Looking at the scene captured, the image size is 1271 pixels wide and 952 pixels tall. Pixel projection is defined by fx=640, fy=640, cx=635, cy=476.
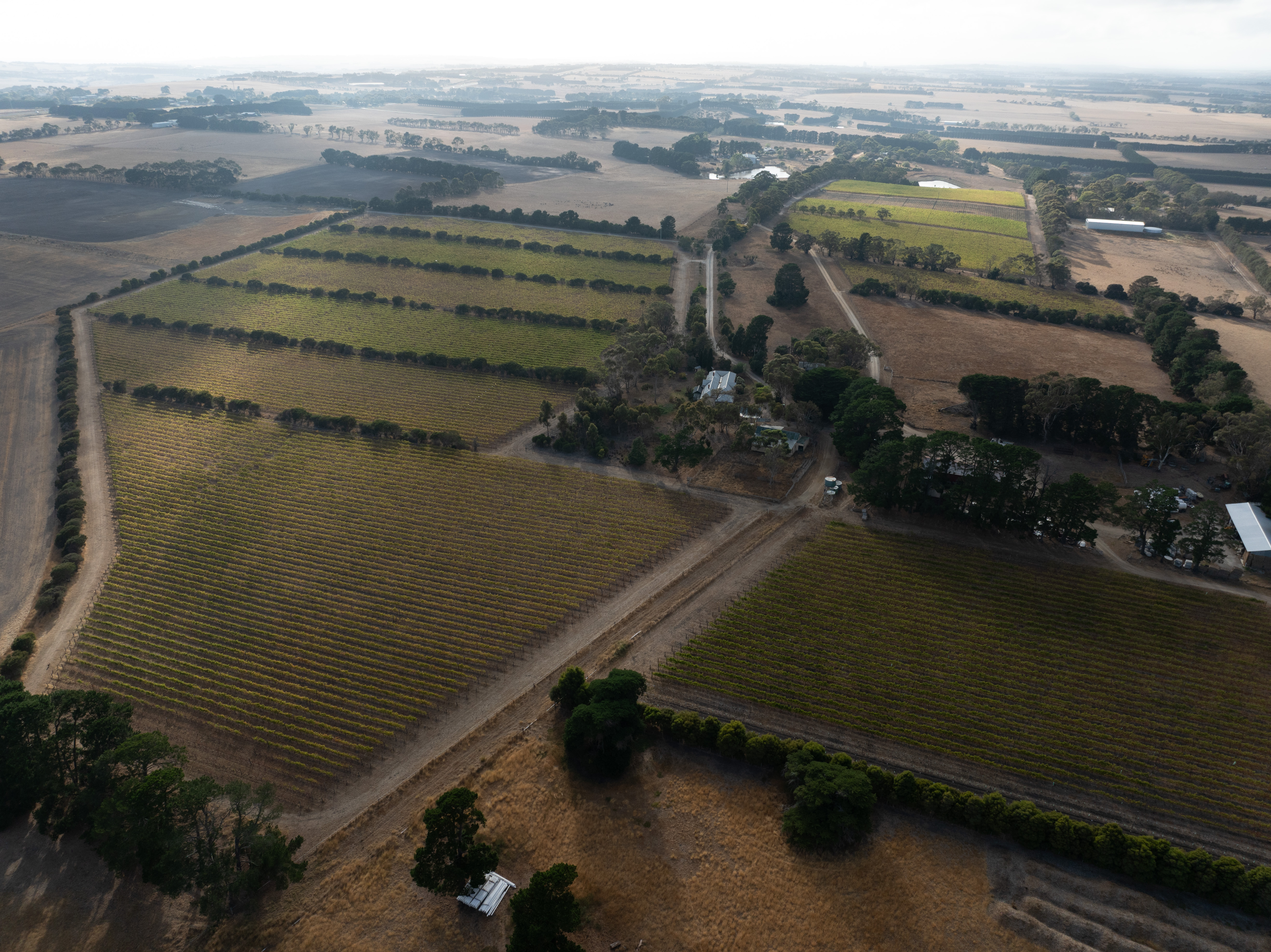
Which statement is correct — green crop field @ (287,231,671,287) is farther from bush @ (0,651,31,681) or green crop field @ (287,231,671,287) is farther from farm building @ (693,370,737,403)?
bush @ (0,651,31,681)

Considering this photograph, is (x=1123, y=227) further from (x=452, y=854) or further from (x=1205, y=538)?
(x=452, y=854)

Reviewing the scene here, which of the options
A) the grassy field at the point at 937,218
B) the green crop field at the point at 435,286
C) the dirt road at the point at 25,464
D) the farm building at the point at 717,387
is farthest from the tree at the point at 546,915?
the grassy field at the point at 937,218

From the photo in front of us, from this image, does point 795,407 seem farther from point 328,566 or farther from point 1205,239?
point 1205,239

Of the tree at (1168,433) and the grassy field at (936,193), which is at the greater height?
the grassy field at (936,193)

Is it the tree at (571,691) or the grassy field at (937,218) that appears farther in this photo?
the grassy field at (937,218)

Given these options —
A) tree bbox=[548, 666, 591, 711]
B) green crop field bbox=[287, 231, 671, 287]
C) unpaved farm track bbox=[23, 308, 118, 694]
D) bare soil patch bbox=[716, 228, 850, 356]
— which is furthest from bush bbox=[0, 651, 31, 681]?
green crop field bbox=[287, 231, 671, 287]

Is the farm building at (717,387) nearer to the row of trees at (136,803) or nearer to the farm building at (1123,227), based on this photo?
the row of trees at (136,803)
